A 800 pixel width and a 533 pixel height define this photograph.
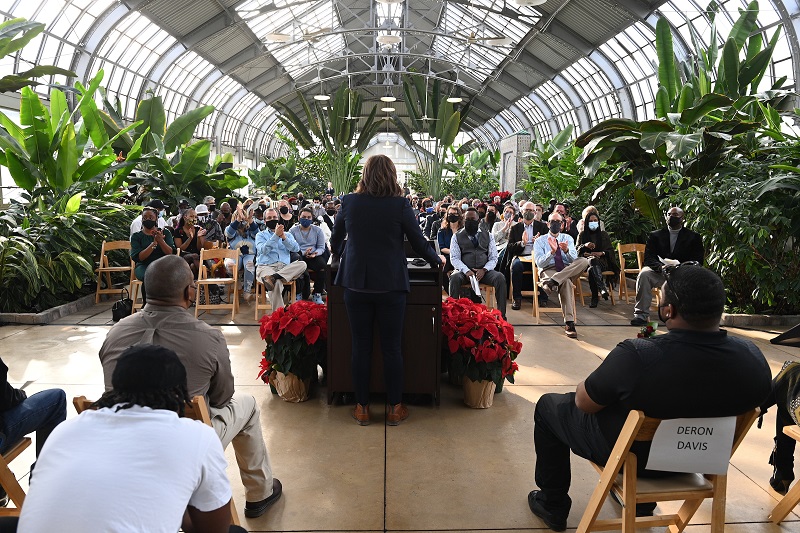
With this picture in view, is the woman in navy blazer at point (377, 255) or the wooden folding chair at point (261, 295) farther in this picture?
the wooden folding chair at point (261, 295)

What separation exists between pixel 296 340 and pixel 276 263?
331 centimetres

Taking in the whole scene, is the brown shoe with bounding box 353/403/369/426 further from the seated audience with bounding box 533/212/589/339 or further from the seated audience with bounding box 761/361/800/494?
the seated audience with bounding box 533/212/589/339

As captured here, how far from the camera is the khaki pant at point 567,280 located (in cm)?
701

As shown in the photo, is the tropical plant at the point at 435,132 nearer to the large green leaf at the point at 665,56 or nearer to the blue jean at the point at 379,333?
the large green leaf at the point at 665,56

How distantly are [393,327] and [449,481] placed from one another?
39.1 inches

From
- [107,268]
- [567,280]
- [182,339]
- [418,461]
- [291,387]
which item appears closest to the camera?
[182,339]

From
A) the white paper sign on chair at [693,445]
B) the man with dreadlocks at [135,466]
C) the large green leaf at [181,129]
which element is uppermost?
the large green leaf at [181,129]

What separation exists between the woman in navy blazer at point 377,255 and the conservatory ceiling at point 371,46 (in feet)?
32.2

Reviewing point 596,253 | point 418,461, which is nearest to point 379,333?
point 418,461

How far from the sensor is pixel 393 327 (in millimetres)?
3982

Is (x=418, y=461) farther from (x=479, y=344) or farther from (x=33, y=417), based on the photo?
(x=33, y=417)

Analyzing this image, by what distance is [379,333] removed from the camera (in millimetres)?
4156

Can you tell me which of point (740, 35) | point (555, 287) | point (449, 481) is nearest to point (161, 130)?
point (555, 287)

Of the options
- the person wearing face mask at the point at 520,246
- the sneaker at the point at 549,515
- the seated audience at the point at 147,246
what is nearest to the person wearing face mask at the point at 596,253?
the person wearing face mask at the point at 520,246
